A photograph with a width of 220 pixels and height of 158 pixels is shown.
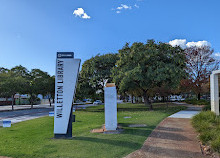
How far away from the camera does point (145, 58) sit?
19.7m

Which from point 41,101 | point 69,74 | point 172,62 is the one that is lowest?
point 41,101

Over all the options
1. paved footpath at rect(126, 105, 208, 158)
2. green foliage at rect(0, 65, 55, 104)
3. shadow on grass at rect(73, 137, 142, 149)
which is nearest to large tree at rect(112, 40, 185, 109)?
paved footpath at rect(126, 105, 208, 158)

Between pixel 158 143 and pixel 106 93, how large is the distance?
3628 millimetres

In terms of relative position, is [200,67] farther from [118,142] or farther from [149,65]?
[118,142]

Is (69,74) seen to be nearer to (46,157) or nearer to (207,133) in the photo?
(46,157)

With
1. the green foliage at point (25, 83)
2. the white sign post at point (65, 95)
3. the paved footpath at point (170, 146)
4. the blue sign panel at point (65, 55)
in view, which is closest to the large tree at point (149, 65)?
the paved footpath at point (170, 146)

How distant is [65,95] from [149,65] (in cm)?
1405

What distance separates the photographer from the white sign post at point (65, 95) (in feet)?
27.0

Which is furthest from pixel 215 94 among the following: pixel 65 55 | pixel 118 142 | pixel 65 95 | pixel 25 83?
pixel 25 83

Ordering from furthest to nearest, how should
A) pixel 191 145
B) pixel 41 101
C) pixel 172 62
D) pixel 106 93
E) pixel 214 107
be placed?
pixel 41 101 → pixel 172 62 → pixel 214 107 → pixel 106 93 → pixel 191 145

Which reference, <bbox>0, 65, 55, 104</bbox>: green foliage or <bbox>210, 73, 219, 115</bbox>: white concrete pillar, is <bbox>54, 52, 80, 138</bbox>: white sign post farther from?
<bbox>0, 65, 55, 104</bbox>: green foliage

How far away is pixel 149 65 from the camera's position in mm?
20609

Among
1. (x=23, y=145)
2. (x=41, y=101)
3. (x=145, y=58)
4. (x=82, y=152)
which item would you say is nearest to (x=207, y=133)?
(x=82, y=152)

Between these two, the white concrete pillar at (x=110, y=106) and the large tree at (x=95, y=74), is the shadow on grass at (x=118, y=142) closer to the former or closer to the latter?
the white concrete pillar at (x=110, y=106)
